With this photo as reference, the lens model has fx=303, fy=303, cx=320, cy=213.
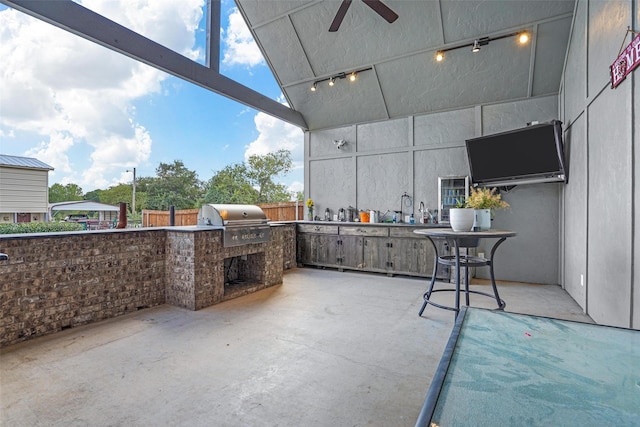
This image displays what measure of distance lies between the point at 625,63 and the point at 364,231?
12.9 feet

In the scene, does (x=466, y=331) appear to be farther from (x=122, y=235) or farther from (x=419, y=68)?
(x=419, y=68)

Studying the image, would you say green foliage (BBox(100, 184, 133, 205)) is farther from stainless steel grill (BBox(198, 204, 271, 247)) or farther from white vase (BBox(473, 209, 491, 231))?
white vase (BBox(473, 209, 491, 231))

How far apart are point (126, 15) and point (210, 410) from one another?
4.41m

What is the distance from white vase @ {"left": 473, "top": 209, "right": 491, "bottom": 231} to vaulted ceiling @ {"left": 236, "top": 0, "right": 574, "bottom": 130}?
9.97 ft

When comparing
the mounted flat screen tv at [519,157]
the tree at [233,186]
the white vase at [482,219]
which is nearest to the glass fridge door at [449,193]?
the mounted flat screen tv at [519,157]

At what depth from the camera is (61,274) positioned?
2.88 m

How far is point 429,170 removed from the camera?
566 centimetres

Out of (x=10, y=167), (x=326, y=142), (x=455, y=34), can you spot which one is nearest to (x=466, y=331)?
(x=10, y=167)

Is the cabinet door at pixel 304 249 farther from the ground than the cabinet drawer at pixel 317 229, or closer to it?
closer to it

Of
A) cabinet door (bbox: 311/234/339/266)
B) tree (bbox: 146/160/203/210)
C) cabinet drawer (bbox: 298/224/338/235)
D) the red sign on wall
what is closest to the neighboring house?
tree (bbox: 146/160/203/210)

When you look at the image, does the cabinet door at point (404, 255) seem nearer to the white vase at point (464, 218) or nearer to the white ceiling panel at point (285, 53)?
the white vase at point (464, 218)

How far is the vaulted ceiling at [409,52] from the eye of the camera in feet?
14.3

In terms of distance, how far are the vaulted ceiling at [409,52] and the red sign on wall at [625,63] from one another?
2.25 m

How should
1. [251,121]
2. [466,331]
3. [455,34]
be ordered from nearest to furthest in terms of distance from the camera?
[466,331], [455,34], [251,121]
